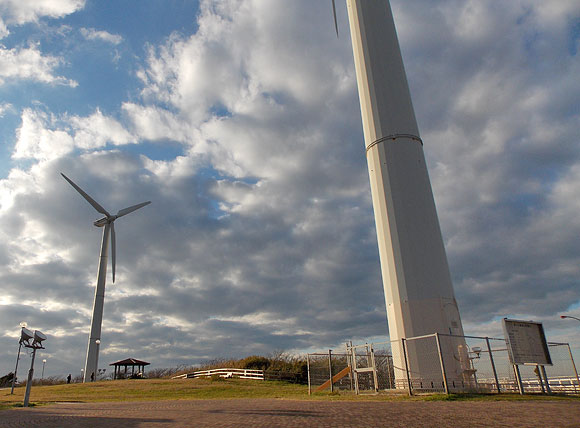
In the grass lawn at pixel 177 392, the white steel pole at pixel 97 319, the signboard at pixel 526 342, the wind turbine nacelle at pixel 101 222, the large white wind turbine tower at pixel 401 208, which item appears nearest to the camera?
the signboard at pixel 526 342

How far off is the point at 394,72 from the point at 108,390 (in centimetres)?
3110

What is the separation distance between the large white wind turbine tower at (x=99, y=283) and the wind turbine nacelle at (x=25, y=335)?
30.8 meters

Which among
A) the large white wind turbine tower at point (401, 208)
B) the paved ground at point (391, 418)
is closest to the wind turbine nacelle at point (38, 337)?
the paved ground at point (391, 418)

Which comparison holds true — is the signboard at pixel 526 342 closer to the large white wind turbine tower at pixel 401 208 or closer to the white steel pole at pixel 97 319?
the large white wind turbine tower at pixel 401 208

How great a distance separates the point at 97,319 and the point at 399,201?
49048 mm

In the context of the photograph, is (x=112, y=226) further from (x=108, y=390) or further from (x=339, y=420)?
(x=339, y=420)

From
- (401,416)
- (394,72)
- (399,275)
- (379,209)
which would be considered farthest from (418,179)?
(401,416)

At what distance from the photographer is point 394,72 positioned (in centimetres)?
2397

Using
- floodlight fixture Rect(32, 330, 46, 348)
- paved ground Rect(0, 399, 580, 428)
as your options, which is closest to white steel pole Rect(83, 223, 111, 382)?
floodlight fixture Rect(32, 330, 46, 348)

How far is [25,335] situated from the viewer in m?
24.8

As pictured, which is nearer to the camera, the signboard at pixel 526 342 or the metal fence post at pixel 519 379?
the metal fence post at pixel 519 379

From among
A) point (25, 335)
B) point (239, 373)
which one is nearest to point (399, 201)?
point (25, 335)

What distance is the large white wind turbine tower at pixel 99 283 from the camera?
53.8 m

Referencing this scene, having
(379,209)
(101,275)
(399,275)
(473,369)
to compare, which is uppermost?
(101,275)
